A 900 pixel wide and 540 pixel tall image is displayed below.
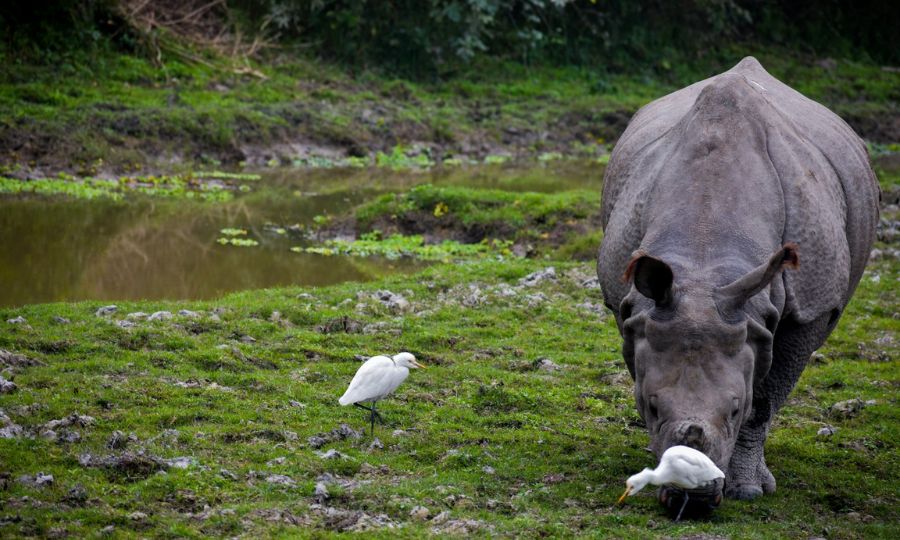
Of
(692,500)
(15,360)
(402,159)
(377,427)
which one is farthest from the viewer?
(402,159)

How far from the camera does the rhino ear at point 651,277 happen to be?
229 inches

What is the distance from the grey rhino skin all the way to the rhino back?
1cm

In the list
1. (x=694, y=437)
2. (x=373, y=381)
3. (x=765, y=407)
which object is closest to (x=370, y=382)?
(x=373, y=381)

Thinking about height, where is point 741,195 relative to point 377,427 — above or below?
above

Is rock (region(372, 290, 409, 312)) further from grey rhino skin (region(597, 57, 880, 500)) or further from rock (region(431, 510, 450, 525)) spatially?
rock (region(431, 510, 450, 525))

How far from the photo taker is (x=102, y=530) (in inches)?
219

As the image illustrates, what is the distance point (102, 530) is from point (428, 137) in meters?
19.2

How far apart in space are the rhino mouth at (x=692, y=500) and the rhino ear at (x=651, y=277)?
3.16ft

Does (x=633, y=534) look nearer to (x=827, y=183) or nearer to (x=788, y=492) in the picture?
(x=788, y=492)

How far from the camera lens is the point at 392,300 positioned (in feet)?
38.0

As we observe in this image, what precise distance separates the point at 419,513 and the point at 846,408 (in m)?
4.14

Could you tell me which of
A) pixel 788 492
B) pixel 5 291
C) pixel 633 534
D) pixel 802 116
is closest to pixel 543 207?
pixel 5 291

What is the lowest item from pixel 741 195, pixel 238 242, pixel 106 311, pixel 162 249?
pixel 162 249

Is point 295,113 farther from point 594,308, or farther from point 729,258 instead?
point 729,258
